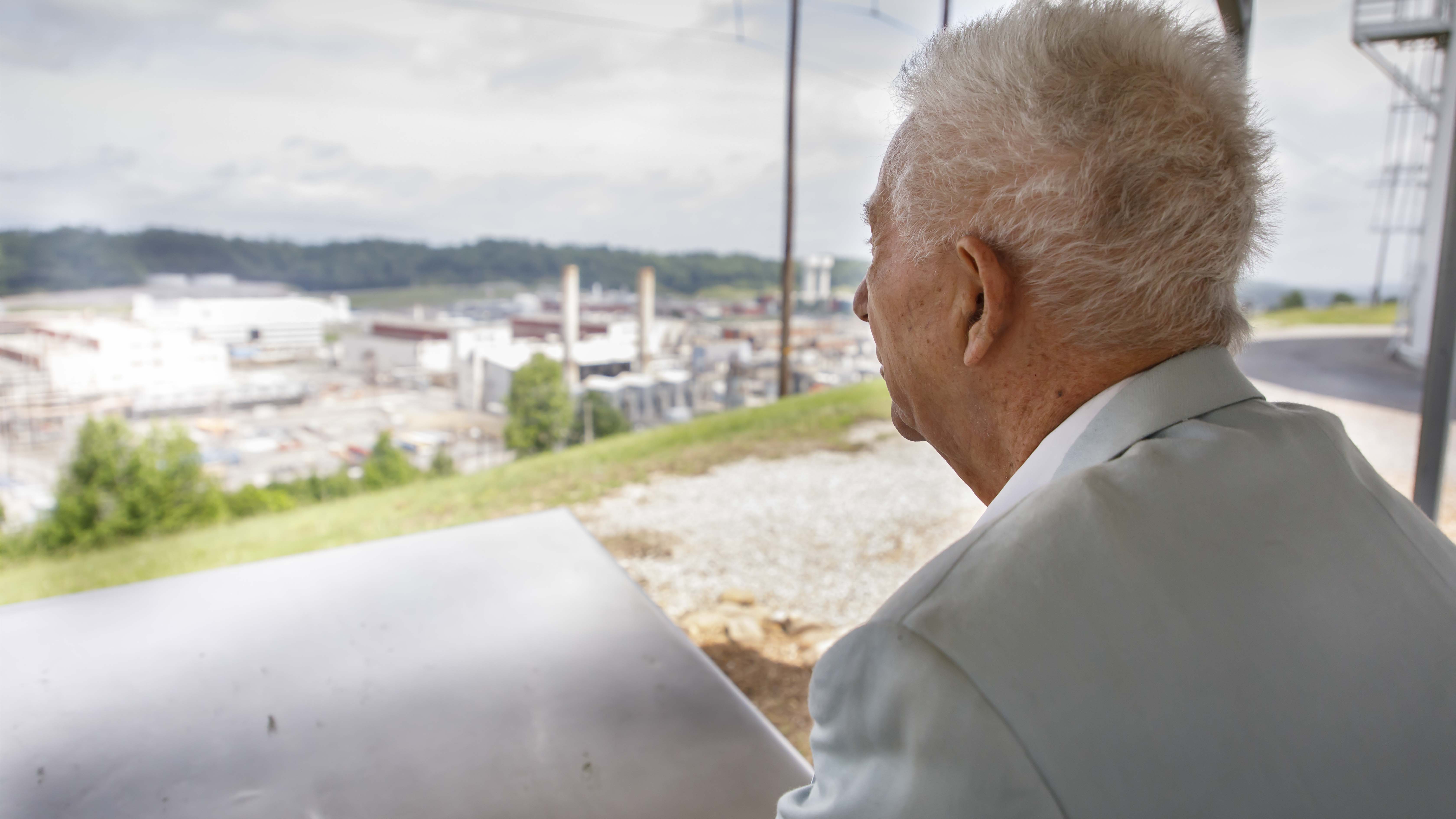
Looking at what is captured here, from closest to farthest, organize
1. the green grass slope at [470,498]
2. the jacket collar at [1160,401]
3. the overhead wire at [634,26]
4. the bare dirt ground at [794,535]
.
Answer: the jacket collar at [1160,401] < the bare dirt ground at [794,535] < the green grass slope at [470,498] < the overhead wire at [634,26]

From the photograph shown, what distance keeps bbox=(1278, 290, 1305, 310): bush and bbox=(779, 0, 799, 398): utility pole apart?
3924 mm

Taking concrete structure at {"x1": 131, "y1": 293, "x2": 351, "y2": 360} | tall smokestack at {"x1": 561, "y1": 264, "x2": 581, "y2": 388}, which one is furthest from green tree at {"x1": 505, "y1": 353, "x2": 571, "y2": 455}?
concrete structure at {"x1": 131, "y1": 293, "x2": 351, "y2": 360}

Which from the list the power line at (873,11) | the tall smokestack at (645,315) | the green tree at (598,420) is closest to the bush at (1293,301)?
the power line at (873,11)

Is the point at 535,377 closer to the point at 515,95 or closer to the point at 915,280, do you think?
the point at 515,95

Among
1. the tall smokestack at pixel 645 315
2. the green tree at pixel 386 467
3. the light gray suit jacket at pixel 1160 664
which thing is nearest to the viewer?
the light gray suit jacket at pixel 1160 664

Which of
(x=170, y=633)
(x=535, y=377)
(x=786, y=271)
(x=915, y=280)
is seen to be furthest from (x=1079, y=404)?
(x=535, y=377)

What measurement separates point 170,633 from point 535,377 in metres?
7.28

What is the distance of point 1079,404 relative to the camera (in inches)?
22.4

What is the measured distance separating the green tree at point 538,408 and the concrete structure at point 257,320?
182cm

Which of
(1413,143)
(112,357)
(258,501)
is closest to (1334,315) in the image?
(1413,143)

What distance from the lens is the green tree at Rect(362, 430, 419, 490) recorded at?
784 centimetres

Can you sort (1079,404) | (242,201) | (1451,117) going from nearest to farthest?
1. (1079,404)
2. (1451,117)
3. (242,201)

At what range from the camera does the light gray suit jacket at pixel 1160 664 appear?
0.36 meters

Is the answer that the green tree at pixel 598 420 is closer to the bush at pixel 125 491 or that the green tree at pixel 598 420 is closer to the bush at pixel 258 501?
the bush at pixel 258 501
